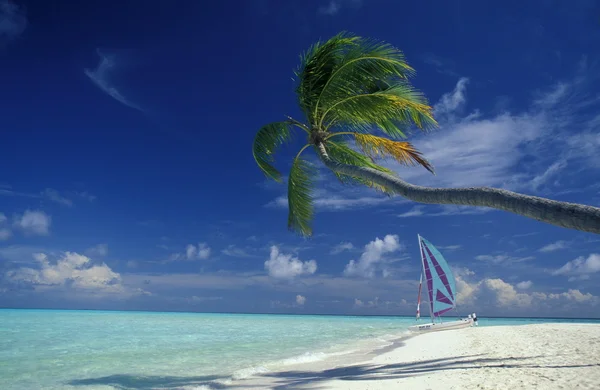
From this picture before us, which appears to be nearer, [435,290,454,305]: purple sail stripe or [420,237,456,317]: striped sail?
[420,237,456,317]: striped sail

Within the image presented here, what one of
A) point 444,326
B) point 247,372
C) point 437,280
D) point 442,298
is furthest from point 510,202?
point 442,298

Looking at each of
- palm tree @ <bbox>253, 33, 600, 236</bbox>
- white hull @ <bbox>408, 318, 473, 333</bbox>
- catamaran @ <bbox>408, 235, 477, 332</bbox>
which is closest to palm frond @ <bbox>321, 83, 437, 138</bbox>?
palm tree @ <bbox>253, 33, 600, 236</bbox>

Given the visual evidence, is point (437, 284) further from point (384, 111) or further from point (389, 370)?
point (384, 111)

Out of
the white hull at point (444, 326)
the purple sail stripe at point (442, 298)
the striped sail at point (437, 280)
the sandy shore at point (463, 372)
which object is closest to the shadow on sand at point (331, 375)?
the sandy shore at point (463, 372)

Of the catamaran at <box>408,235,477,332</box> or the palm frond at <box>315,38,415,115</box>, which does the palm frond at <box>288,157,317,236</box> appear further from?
the catamaran at <box>408,235,477,332</box>

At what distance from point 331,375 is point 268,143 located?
538cm

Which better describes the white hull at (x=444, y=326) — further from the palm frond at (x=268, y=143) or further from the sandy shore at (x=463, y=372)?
the palm frond at (x=268, y=143)

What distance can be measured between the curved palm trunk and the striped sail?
16.0 metres

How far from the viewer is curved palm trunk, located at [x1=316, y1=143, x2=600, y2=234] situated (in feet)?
10.6

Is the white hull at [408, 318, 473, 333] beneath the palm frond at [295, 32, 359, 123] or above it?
beneath

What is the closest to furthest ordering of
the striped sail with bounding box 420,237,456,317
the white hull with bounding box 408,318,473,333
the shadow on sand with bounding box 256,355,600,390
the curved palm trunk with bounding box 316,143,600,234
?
the curved palm trunk with bounding box 316,143,600,234, the shadow on sand with bounding box 256,355,600,390, the white hull with bounding box 408,318,473,333, the striped sail with bounding box 420,237,456,317

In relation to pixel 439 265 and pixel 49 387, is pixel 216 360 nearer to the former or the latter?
pixel 49 387

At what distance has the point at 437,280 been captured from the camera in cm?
2103

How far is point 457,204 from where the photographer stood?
189 inches
